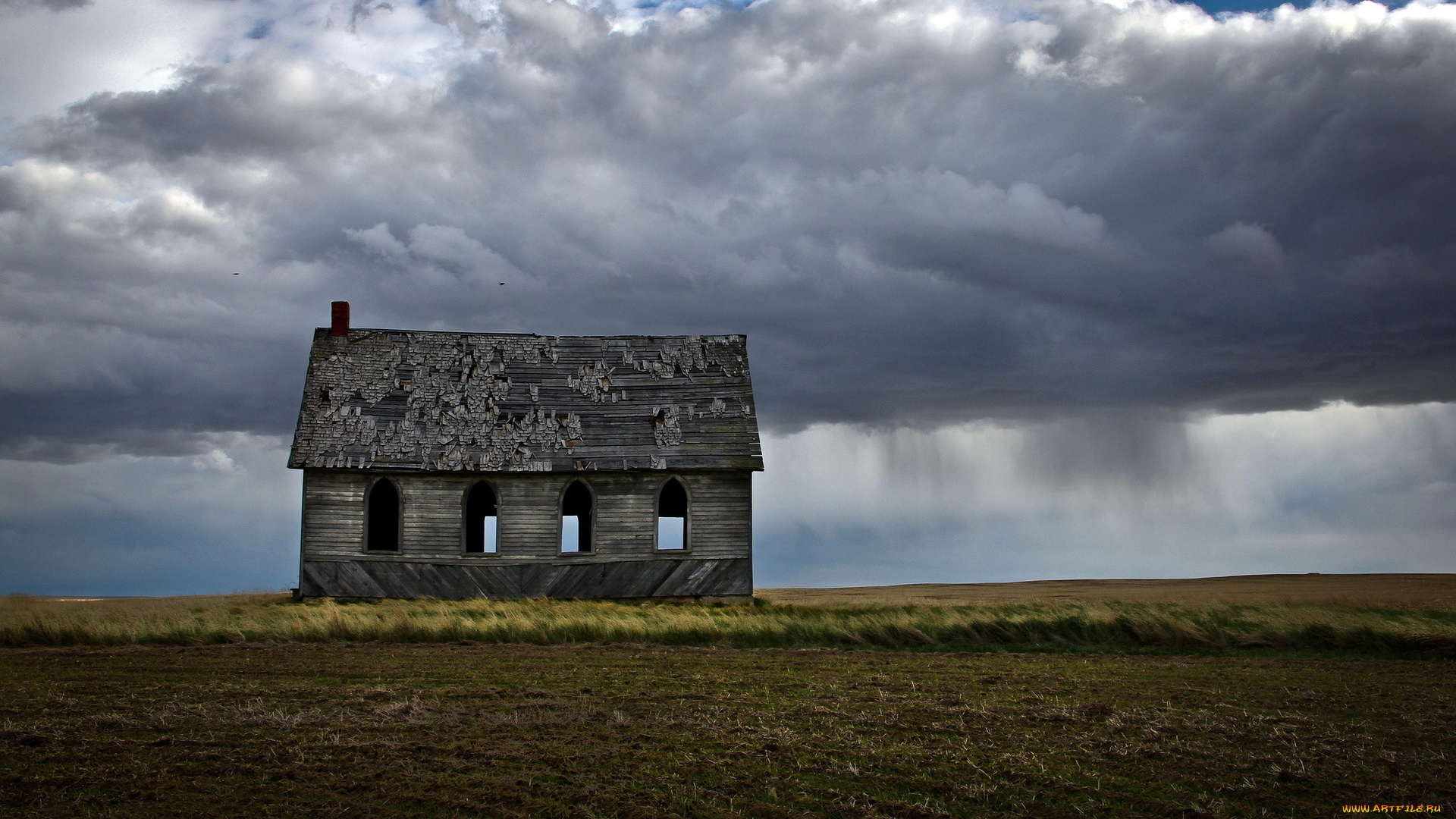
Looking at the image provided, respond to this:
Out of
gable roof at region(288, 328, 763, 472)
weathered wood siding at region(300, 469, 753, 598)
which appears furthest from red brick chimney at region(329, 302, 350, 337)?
weathered wood siding at region(300, 469, 753, 598)

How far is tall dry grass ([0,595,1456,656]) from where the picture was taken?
1667 cm

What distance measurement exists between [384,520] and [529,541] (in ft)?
23.1

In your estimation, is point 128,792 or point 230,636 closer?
point 128,792

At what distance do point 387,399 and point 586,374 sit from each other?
4.74 m

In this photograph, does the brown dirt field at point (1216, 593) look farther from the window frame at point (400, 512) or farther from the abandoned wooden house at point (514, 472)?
the window frame at point (400, 512)

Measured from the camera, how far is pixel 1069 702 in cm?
1096

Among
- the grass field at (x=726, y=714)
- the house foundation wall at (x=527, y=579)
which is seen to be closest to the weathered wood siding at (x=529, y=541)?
the house foundation wall at (x=527, y=579)

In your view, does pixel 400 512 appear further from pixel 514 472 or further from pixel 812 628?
pixel 812 628

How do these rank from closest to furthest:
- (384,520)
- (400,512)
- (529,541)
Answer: (400,512), (529,541), (384,520)

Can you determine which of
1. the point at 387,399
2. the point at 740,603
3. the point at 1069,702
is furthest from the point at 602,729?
the point at 387,399

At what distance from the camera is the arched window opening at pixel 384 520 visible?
28969 mm

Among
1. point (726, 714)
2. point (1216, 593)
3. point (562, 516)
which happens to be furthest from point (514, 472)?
point (1216, 593)

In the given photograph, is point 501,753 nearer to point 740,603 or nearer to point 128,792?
point 128,792

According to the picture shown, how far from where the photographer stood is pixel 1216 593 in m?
33.1
